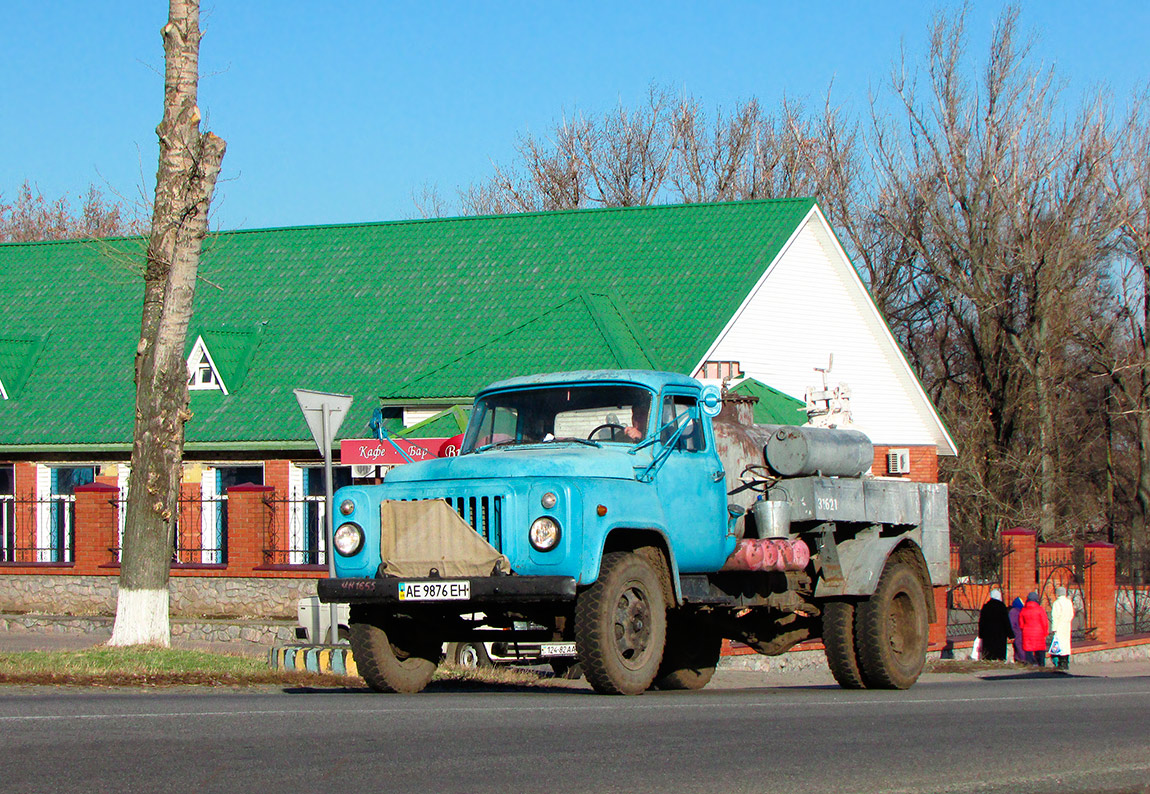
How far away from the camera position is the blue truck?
425 inches

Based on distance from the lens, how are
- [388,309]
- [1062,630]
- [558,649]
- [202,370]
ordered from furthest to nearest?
[388,309] < [202,370] < [1062,630] < [558,649]

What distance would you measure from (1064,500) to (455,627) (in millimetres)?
40554

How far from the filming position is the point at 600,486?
10930 mm

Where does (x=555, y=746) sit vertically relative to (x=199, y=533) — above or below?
below

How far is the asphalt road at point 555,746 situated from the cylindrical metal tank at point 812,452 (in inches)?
96.4

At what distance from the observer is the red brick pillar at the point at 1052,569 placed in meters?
29.6

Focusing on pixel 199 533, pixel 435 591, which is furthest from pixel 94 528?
pixel 435 591

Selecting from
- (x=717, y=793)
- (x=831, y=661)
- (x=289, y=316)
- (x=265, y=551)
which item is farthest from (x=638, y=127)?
(x=717, y=793)

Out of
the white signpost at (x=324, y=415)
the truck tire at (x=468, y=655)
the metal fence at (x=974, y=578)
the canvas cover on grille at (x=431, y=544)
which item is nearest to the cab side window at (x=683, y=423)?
the canvas cover on grille at (x=431, y=544)

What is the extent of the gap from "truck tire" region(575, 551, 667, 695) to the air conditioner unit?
2041cm

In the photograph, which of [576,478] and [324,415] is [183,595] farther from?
[576,478]

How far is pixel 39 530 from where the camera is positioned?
2872 centimetres

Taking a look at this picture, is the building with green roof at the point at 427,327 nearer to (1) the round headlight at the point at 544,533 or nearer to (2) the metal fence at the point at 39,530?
(2) the metal fence at the point at 39,530

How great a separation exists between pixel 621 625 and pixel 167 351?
7199 mm
